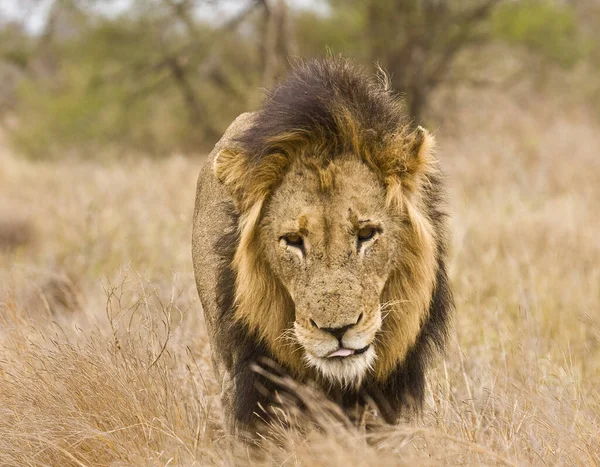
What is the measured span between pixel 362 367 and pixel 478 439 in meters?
0.73

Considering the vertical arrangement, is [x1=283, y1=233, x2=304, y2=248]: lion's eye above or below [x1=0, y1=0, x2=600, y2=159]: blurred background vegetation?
below

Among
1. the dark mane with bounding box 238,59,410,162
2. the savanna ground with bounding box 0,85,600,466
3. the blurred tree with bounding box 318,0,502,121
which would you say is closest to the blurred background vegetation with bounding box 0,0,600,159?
the blurred tree with bounding box 318,0,502,121

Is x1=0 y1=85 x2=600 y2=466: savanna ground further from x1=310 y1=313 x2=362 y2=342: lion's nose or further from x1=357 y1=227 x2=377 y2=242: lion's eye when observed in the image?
x1=357 y1=227 x2=377 y2=242: lion's eye

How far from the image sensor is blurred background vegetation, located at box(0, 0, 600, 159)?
18.3 meters

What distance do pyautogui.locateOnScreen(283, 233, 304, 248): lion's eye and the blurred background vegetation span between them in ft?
45.4

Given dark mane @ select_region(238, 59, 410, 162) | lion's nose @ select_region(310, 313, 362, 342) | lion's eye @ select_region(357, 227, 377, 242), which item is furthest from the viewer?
dark mane @ select_region(238, 59, 410, 162)

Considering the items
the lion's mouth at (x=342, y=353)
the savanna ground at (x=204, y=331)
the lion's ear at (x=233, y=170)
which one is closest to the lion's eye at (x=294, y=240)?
the lion's ear at (x=233, y=170)

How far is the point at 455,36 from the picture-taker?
18469 millimetres

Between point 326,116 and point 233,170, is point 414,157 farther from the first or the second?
point 233,170

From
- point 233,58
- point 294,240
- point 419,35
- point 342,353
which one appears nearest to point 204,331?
point 294,240

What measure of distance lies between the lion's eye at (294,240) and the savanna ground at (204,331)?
0.71m

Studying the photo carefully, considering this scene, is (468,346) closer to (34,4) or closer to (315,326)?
(315,326)

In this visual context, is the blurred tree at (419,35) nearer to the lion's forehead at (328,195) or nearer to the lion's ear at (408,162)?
the lion's ear at (408,162)

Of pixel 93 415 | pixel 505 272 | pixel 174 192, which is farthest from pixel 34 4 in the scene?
pixel 93 415
